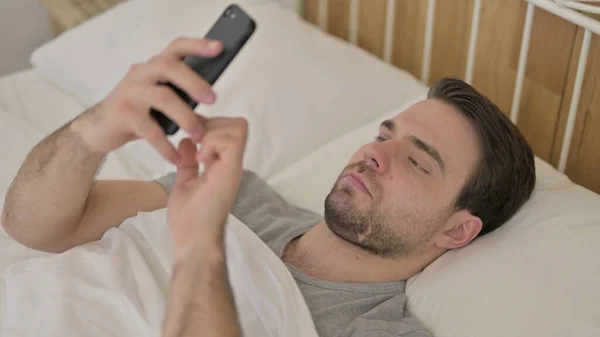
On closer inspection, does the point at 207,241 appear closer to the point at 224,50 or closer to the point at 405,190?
the point at 224,50

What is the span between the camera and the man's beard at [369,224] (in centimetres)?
118

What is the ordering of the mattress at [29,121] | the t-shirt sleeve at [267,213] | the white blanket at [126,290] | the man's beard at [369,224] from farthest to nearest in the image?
the mattress at [29,121]
the t-shirt sleeve at [267,213]
the man's beard at [369,224]
the white blanket at [126,290]

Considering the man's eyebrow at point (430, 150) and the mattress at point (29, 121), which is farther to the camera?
the mattress at point (29, 121)

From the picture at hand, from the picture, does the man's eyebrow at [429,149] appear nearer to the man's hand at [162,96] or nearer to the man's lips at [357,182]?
the man's lips at [357,182]

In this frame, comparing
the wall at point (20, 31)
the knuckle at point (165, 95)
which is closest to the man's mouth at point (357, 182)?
the knuckle at point (165, 95)

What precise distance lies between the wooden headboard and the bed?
0.04 feet

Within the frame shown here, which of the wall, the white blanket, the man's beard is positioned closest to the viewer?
the white blanket

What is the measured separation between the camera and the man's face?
46.5 inches

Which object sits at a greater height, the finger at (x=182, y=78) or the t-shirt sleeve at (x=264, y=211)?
the finger at (x=182, y=78)

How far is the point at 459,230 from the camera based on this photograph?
1.21m

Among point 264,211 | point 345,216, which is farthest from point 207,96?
point 264,211

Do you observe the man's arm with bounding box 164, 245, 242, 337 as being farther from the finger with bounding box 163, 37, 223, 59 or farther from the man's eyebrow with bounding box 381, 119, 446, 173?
the man's eyebrow with bounding box 381, 119, 446, 173

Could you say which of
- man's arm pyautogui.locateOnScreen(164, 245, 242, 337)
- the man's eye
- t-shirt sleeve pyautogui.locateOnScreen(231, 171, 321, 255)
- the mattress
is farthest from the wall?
man's arm pyautogui.locateOnScreen(164, 245, 242, 337)

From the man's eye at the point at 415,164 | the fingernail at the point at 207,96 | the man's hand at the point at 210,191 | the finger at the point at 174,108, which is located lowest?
the man's eye at the point at 415,164
